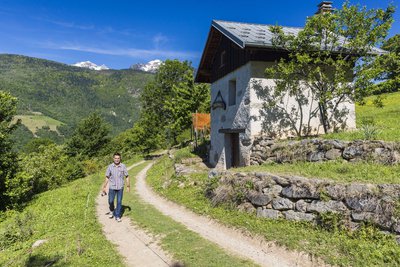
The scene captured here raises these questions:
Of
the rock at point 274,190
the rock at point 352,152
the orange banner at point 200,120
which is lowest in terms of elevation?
the rock at point 274,190

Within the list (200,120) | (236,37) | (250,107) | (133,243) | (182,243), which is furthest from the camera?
(200,120)

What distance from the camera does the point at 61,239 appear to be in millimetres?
9359

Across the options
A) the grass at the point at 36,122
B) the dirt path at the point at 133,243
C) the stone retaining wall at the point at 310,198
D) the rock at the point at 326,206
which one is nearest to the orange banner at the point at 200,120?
the stone retaining wall at the point at 310,198

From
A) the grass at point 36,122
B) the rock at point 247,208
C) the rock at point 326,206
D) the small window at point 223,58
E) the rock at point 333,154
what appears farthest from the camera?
the grass at point 36,122

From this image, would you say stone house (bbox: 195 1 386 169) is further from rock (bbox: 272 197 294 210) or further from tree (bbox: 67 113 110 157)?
tree (bbox: 67 113 110 157)

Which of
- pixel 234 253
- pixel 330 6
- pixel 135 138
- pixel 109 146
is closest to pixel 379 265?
pixel 234 253

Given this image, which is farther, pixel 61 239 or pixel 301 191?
pixel 61 239

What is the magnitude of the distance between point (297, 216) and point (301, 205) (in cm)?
36

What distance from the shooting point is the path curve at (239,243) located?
6.87m

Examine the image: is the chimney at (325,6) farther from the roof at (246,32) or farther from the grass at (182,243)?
the grass at (182,243)

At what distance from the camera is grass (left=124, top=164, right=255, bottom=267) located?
22.7 feet

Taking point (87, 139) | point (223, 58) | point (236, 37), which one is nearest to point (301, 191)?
point (236, 37)

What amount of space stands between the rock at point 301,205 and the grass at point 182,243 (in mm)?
2764

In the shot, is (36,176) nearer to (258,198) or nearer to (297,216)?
(258,198)
